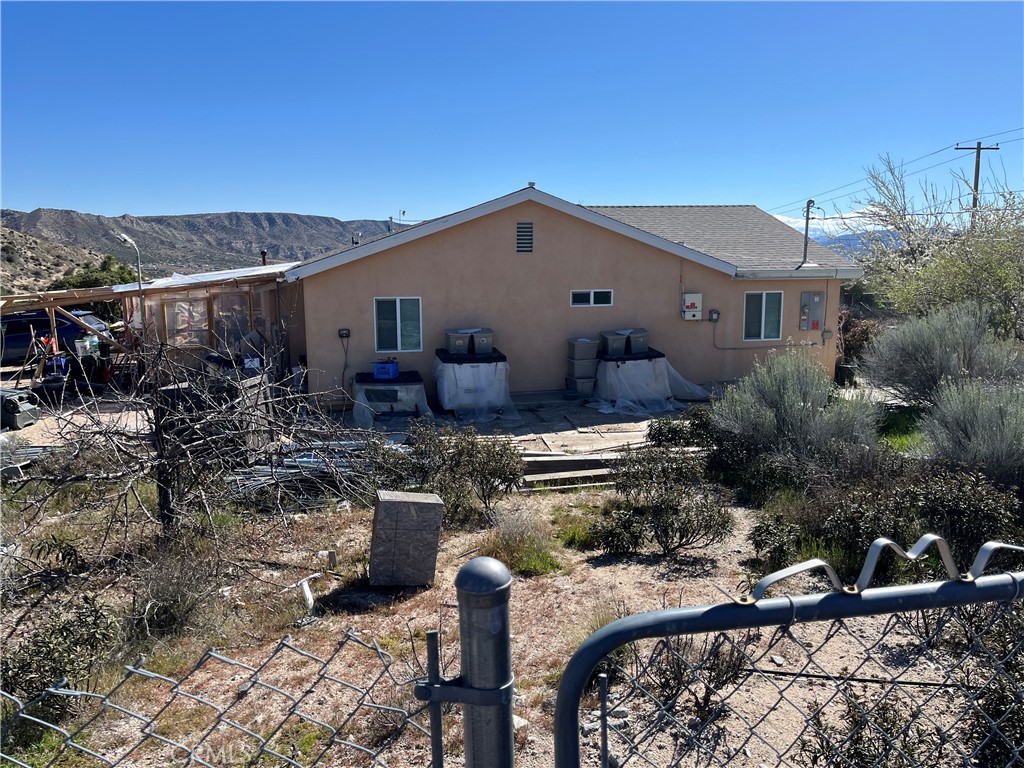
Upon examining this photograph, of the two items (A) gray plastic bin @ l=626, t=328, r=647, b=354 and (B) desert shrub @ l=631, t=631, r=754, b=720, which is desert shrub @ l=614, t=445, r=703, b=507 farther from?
(A) gray plastic bin @ l=626, t=328, r=647, b=354

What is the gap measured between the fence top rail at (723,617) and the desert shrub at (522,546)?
17.1ft

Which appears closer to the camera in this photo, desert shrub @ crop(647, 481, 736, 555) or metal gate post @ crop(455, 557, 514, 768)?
metal gate post @ crop(455, 557, 514, 768)

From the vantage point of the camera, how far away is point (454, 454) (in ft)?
30.0

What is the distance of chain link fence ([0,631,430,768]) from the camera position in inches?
158

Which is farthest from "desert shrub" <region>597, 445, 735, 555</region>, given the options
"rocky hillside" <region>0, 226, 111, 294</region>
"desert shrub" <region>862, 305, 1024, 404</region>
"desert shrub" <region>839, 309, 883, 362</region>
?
"rocky hillside" <region>0, 226, 111, 294</region>

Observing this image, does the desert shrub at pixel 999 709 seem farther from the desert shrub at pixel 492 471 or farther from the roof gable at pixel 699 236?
the roof gable at pixel 699 236

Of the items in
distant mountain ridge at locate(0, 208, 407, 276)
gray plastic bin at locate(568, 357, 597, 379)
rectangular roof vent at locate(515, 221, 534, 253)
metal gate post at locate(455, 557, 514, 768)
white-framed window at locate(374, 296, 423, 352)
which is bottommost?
gray plastic bin at locate(568, 357, 597, 379)

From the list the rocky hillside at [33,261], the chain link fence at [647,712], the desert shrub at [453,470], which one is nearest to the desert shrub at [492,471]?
the desert shrub at [453,470]

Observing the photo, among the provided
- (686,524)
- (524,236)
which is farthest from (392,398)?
(686,524)

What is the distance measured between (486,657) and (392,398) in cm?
1302

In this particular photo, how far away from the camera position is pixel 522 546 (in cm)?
722

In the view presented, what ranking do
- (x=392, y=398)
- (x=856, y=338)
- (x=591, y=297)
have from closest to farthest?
(x=392, y=398) < (x=591, y=297) < (x=856, y=338)

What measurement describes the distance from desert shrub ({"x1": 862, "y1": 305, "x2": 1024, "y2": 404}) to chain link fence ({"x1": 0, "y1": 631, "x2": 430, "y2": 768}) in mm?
10581

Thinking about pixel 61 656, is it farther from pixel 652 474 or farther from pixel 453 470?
pixel 652 474
